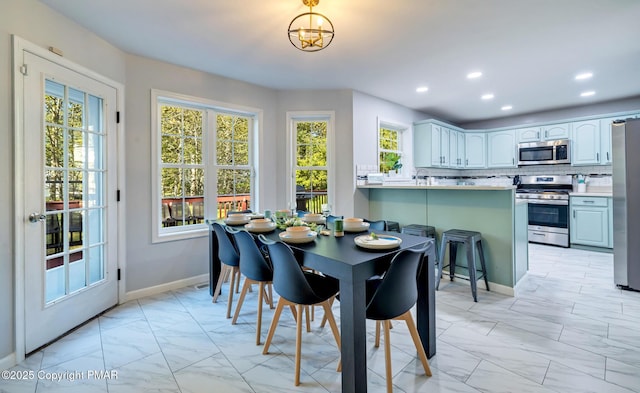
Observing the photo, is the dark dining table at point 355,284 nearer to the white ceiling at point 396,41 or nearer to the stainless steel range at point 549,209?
the white ceiling at point 396,41

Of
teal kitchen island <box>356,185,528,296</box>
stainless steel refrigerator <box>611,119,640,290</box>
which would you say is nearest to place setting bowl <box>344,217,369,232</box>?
teal kitchen island <box>356,185,528,296</box>

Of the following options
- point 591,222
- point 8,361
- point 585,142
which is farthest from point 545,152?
point 8,361

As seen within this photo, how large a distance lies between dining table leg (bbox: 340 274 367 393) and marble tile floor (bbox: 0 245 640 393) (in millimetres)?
309

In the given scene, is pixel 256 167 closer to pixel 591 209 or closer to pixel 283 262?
pixel 283 262

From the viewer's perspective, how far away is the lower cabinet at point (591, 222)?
4.67 metres

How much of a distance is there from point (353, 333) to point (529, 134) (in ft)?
20.1

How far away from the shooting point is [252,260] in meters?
2.30

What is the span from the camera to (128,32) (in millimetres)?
2629

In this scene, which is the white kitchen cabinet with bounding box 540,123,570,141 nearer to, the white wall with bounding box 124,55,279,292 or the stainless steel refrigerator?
the stainless steel refrigerator

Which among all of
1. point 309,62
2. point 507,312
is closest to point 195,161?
point 309,62

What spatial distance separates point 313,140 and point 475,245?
99.5 inches

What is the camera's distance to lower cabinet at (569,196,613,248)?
4668 millimetres

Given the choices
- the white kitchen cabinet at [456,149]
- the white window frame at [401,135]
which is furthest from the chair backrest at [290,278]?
the white kitchen cabinet at [456,149]

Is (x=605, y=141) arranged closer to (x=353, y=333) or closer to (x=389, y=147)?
(x=389, y=147)
